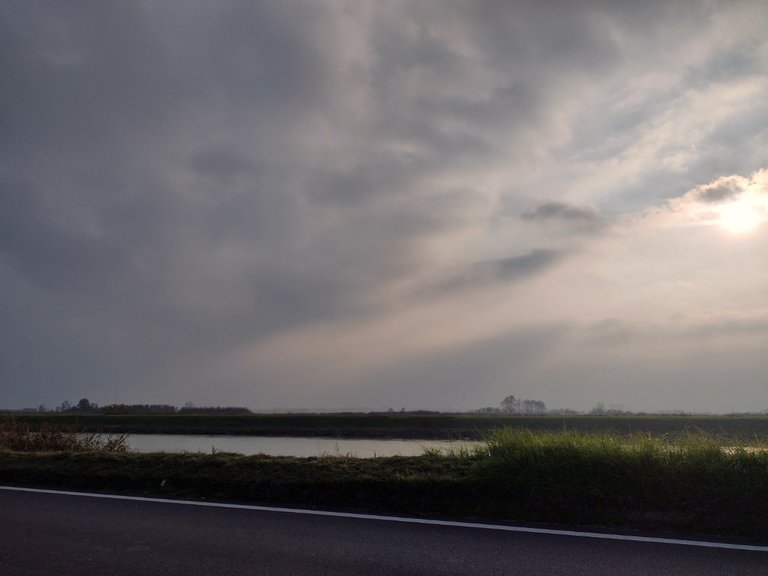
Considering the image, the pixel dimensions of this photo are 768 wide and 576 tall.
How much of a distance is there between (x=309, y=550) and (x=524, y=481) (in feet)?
12.9

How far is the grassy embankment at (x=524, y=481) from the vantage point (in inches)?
320

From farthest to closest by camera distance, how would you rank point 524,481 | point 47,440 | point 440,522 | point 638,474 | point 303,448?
point 303,448
point 47,440
point 524,481
point 638,474
point 440,522

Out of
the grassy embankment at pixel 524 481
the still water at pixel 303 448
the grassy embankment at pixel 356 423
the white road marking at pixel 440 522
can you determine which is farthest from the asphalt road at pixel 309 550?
the grassy embankment at pixel 356 423

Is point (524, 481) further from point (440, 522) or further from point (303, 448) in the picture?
A: point (303, 448)

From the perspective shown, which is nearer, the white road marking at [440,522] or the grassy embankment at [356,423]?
the white road marking at [440,522]

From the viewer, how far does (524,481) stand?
9.19 m

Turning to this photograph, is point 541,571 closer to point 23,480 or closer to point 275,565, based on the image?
point 275,565

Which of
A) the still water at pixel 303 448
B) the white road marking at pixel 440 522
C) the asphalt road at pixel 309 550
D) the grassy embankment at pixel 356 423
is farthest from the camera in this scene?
the grassy embankment at pixel 356 423

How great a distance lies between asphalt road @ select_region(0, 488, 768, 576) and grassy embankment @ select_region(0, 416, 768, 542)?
112 centimetres

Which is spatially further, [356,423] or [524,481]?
[356,423]

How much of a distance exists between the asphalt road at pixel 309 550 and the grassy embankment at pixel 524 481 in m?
1.12

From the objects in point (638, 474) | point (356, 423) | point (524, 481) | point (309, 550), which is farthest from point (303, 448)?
point (356, 423)

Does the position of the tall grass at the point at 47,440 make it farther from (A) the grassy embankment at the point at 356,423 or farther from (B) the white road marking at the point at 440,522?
(A) the grassy embankment at the point at 356,423

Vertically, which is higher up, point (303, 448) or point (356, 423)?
Result: point (303, 448)
